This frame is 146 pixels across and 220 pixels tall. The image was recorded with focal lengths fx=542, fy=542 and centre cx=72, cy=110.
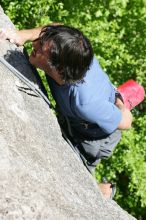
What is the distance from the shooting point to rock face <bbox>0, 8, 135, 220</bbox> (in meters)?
3.92

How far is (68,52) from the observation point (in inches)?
194

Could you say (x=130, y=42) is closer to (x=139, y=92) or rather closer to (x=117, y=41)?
(x=117, y=41)

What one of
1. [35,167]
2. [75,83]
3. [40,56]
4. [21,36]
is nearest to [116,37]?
[21,36]

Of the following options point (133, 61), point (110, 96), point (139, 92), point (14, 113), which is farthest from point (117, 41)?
point (14, 113)

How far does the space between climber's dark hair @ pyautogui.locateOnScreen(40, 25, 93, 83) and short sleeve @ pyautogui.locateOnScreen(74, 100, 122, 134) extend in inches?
11.2

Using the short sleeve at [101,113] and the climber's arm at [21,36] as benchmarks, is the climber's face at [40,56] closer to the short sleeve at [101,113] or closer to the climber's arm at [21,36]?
the climber's arm at [21,36]

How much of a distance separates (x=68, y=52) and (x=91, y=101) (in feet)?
1.67

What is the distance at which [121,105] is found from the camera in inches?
226

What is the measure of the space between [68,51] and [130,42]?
8.50 metres

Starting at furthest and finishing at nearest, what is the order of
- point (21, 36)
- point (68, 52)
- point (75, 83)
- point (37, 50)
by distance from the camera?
point (21, 36) → point (37, 50) → point (75, 83) → point (68, 52)

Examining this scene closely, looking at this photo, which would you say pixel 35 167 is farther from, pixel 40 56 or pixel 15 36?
pixel 15 36

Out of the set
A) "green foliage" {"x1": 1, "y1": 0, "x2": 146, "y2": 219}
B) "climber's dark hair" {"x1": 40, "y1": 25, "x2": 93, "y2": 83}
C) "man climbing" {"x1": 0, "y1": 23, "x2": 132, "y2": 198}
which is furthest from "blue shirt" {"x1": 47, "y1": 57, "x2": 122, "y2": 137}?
"green foliage" {"x1": 1, "y1": 0, "x2": 146, "y2": 219}

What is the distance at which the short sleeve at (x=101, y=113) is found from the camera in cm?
510

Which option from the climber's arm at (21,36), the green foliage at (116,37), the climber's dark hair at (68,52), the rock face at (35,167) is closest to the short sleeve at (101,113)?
the climber's dark hair at (68,52)
